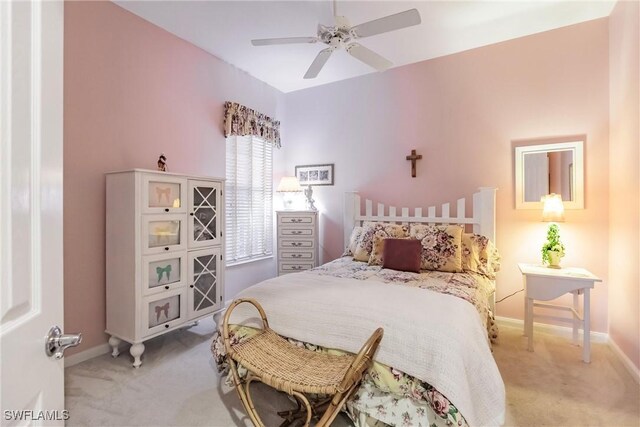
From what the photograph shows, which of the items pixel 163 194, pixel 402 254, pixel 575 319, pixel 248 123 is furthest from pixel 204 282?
pixel 575 319

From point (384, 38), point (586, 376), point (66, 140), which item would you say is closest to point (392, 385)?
point (586, 376)

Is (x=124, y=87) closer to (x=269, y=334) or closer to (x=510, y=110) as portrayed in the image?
(x=269, y=334)

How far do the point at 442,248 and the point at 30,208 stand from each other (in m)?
2.64

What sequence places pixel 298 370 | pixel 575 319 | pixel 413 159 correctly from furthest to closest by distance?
pixel 413 159 → pixel 575 319 → pixel 298 370

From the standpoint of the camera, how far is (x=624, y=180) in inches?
92.4

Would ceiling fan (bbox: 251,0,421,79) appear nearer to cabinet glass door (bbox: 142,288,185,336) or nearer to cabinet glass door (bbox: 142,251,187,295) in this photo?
cabinet glass door (bbox: 142,251,187,295)

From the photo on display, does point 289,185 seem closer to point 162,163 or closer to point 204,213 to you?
point 204,213

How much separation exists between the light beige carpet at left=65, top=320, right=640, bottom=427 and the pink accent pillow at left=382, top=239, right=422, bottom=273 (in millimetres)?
955

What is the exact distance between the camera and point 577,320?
253cm

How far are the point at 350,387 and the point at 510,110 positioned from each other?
2.97 m

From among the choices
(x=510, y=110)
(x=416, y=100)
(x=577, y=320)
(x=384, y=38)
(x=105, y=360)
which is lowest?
(x=105, y=360)

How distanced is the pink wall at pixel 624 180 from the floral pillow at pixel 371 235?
1.61 metres

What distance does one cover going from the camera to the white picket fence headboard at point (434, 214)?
2.91 metres

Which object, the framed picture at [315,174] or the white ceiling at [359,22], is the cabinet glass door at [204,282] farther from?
the white ceiling at [359,22]
